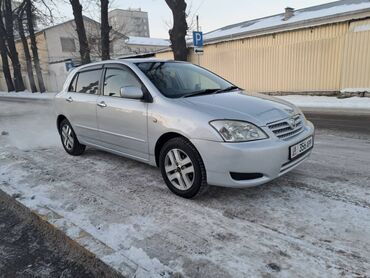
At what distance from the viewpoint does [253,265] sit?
7.63 ft

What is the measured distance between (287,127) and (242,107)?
0.53 metres

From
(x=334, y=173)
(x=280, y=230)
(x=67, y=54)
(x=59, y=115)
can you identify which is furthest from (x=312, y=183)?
(x=67, y=54)

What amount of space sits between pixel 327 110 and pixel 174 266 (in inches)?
378

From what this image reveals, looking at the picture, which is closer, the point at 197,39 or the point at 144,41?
the point at 197,39

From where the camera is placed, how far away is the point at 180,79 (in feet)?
13.9

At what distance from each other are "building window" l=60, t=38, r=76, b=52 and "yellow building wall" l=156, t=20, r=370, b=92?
94.3 ft

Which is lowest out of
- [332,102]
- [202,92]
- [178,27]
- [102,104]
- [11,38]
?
[332,102]

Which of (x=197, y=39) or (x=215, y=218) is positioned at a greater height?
(x=197, y=39)

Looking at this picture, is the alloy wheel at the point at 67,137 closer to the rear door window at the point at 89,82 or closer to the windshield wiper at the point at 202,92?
the rear door window at the point at 89,82

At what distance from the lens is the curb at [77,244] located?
2352 mm

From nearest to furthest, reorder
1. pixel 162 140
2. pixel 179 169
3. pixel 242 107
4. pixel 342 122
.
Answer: pixel 242 107 < pixel 179 169 < pixel 162 140 < pixel 342 122

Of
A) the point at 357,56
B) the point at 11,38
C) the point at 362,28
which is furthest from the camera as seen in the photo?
the point at 11,38

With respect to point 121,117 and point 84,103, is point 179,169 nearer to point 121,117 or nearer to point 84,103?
point 121,117

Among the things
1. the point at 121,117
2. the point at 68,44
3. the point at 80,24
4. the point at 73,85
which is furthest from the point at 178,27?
the point at 68,44
